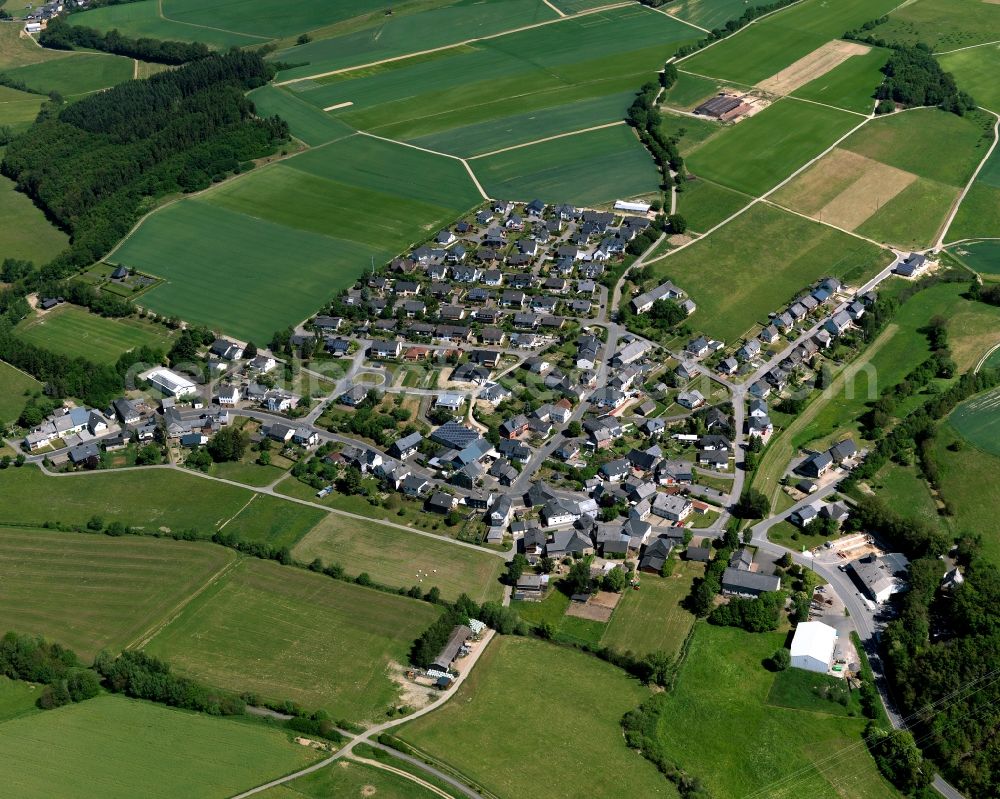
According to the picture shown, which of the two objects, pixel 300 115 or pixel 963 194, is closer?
pixel 963 194

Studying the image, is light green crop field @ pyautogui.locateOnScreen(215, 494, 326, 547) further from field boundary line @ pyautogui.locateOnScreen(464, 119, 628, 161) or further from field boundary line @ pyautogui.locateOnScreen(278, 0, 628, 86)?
field boundary line @ pyautogui.locateOnScreen(278, 0, 628, 86)

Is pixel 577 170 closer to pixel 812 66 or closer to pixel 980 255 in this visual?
pixel 980 255

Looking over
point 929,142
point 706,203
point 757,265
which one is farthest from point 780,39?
point 757,265

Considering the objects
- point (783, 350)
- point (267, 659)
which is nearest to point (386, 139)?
point (783, 350)

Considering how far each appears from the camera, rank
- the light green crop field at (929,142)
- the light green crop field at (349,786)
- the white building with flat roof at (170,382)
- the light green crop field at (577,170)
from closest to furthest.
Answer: the light green crop field at (349,786), the white building with flat roof at (170,382), the light green crop field at (577,170), the light green crop field at (929,142)

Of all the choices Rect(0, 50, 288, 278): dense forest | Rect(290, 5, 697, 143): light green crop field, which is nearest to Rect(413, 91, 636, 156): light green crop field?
Rect(290, 5, 697, 143): light green crop field

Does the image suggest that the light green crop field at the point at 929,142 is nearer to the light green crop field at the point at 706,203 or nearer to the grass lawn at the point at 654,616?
the light green crop field at the point at 706,203

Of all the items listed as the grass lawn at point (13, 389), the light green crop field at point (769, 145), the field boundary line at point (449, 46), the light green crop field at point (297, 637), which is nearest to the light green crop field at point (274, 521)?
the light green crop field at point (297, 637)
